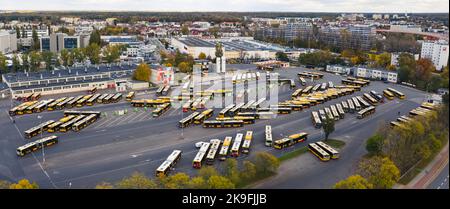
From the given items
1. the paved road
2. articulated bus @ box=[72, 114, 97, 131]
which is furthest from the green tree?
articulated bus @ box=[72, 114, 97, 131]

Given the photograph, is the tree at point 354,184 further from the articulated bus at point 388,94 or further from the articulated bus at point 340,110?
the articulated bus at point 388,94

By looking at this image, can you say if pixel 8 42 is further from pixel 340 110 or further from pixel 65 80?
pixel 340 110

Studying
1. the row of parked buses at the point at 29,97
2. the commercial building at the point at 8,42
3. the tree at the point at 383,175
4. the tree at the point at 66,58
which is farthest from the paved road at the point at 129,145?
the commercial building at the point at 8,42

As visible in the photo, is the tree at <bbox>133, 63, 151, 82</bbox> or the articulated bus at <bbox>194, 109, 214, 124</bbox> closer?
the articulated bus at <bbox>194, 109, 214, 124</bbox>

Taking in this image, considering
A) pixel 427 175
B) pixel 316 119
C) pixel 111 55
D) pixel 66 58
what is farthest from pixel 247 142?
pixel 111 55

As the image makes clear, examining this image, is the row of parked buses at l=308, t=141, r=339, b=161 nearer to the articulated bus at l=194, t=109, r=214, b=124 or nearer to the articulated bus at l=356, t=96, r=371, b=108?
the articulated bus at l=194, t=109, r=214, b=124
